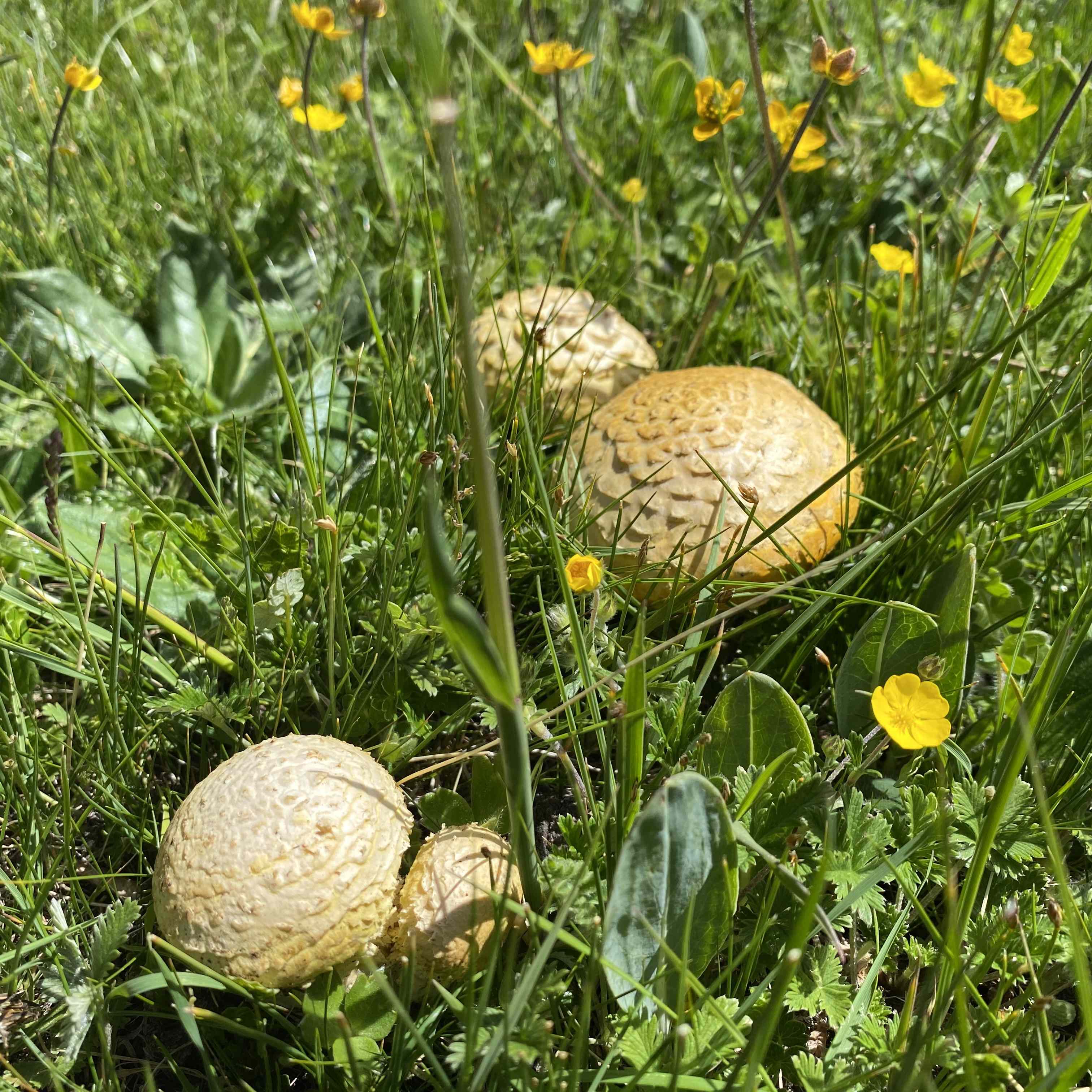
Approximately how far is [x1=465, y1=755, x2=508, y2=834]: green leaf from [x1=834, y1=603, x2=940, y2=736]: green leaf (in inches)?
25.1

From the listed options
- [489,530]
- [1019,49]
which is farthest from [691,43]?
[489,530]

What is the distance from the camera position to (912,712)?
1472 mm

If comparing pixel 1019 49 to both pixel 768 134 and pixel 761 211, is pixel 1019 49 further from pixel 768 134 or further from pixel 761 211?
pixel 761 211

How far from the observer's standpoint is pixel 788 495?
192 cm

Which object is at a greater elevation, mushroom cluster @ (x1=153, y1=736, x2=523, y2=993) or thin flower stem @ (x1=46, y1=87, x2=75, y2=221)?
thin flower stem @ (x1=46, y1=87, x2=75, y2=221)

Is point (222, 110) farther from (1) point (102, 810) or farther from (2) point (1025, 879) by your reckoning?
(2) point (1025, 879)

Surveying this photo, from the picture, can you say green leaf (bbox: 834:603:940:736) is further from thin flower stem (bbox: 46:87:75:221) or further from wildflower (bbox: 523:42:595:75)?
thin flower stem (bbox: 46:87:75:221)

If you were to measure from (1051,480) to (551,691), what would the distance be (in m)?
1.17

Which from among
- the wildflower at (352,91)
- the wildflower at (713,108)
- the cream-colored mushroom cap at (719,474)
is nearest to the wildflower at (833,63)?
the wildflower at (713,108)

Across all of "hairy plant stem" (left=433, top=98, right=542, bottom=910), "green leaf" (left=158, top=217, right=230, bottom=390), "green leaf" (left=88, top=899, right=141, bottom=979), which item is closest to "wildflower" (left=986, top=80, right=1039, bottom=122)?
"hairy plant stem" (left=433, top=98, right=542, bottom=910)

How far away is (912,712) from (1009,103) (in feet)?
5.63

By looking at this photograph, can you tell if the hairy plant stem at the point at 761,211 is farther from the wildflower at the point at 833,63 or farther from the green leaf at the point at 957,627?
the green leaf at the point at 957,627

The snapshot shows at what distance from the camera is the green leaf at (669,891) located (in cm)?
125

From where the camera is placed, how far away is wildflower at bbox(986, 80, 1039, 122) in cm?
232
